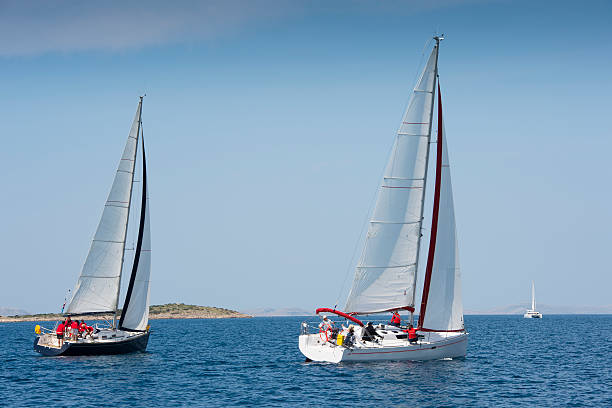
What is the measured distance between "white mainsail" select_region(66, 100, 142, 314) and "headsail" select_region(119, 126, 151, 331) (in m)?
0.96

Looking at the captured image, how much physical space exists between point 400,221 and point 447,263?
→ 3.76 metres

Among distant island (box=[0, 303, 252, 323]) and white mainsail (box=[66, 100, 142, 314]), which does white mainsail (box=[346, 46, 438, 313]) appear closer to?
white mainsail (box=[66, 100, 142, 314])

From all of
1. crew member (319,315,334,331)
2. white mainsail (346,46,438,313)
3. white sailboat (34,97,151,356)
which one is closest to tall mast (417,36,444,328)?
white mainsail (346,46,438,313)

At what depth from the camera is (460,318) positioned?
128 feet

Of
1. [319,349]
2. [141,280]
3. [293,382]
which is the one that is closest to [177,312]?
[141,280]

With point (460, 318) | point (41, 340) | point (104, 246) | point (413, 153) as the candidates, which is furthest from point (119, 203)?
point (460, 318)

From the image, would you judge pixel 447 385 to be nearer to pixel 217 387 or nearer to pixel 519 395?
pixel 519 395

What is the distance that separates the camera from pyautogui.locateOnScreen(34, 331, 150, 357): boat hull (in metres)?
42.4

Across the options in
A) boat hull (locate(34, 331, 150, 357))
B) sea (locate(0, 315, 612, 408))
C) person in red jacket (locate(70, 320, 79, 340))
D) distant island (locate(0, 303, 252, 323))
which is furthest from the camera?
distant island (locate(0, 303, 252, 323))

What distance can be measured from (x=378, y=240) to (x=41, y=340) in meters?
22.4

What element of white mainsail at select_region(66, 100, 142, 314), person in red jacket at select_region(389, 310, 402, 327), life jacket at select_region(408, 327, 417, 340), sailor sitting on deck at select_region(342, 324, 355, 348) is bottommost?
sailor sitting on deck at select_region(342, 324, 355, 348)

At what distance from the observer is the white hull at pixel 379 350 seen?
36.6 metres

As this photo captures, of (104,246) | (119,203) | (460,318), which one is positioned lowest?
(460,318)

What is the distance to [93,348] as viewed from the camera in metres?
42.8
